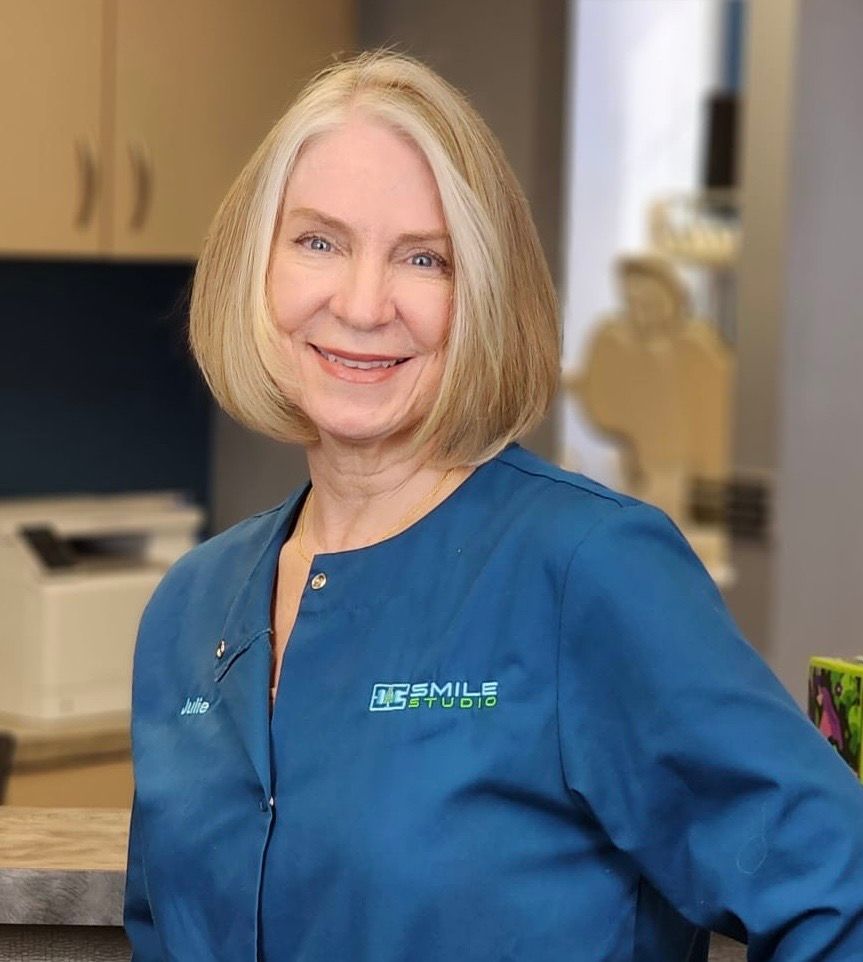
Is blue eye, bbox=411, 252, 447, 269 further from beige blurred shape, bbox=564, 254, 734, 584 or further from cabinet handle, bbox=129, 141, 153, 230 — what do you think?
beige blurred shape, bbox=564, 254, 734, 584

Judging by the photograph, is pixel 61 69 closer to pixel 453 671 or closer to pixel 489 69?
pixel 489 69

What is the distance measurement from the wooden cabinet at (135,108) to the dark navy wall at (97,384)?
301mm

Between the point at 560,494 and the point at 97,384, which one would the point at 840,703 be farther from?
the point at 97,384

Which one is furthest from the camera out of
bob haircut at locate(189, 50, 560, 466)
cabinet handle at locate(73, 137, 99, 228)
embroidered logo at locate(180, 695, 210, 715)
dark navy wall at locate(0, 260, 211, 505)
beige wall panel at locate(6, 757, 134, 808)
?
dark navy wall at locate(0, 260, 211, 505)

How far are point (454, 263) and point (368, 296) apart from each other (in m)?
0.07

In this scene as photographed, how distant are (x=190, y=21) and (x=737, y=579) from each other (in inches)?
68.6

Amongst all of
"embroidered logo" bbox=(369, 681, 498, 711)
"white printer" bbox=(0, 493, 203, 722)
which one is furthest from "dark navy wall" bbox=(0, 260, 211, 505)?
"embroidered logo" bbox=(369, 681, 498, 711)

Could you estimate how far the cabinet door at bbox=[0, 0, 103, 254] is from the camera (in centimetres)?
315

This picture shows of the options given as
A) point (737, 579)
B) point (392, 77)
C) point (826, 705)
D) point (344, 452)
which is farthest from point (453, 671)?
point (737, 579)

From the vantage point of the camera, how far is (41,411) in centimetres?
375

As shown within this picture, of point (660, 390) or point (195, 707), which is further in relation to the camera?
point (660, 390)

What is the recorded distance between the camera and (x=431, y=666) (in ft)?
4.30

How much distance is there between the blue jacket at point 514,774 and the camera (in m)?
1.20

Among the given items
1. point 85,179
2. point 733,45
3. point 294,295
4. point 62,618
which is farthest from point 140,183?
point 733,45
